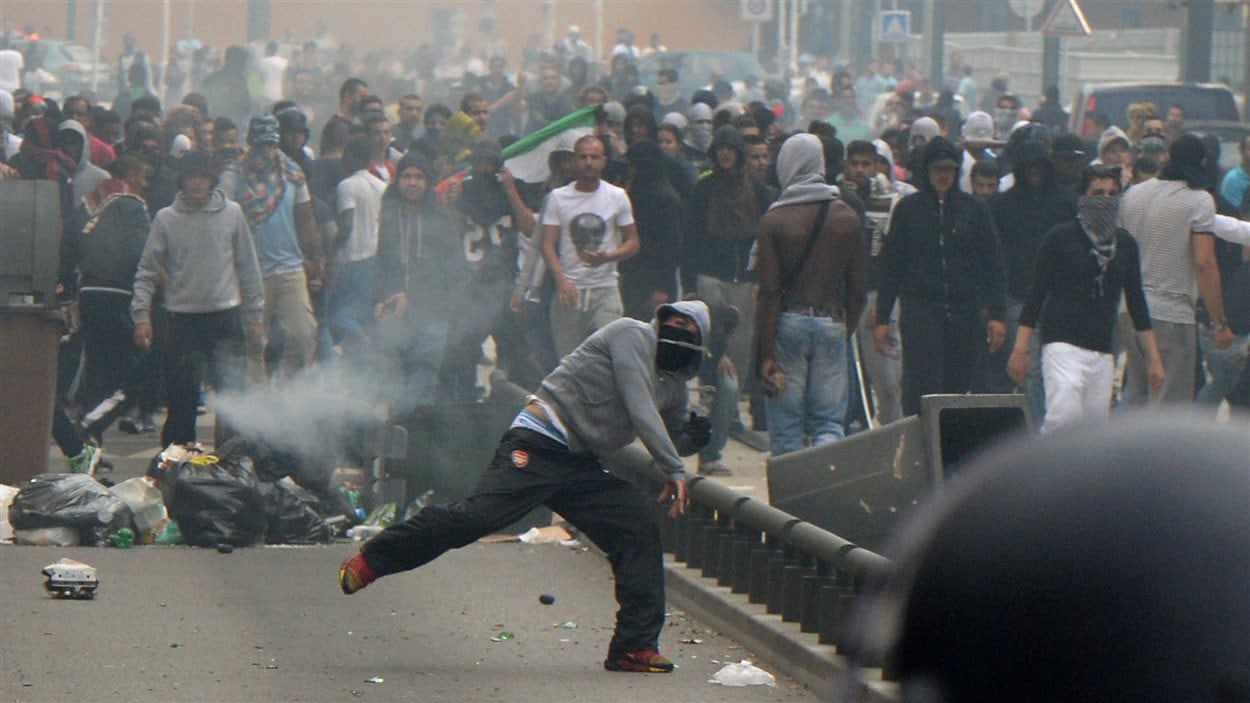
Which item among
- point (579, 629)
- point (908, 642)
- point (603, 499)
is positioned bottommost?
point (579, 629)

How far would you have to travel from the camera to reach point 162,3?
113 ft

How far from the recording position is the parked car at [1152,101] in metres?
22.1

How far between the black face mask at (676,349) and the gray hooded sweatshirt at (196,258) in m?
4.87

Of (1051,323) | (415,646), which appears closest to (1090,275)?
(1051,323)

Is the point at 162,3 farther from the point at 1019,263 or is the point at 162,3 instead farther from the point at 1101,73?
the point at 1019,263

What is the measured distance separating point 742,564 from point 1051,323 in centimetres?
228

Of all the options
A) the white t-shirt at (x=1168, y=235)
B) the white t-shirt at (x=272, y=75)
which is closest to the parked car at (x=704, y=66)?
the white t-shirt at (x=272, y=75)

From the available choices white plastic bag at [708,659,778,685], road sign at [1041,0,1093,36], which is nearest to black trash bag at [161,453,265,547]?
white plastic bag at [708,659,778,685]

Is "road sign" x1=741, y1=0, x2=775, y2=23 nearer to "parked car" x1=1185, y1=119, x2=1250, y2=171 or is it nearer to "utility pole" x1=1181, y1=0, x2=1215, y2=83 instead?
"utility pole" x1=1181, y1=0, x2=1215, y2=83

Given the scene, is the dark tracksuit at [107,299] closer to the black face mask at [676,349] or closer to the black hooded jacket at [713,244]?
the black hooded jacket at [713,244]

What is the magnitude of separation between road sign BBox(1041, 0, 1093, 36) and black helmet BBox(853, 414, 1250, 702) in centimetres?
2358

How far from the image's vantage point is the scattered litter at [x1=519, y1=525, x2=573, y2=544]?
1020 centimetres

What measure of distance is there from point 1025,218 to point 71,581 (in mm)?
5866

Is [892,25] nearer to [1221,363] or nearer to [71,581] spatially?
[1221,363]
